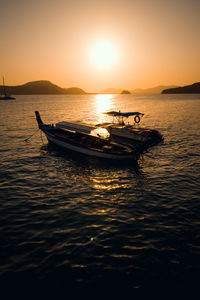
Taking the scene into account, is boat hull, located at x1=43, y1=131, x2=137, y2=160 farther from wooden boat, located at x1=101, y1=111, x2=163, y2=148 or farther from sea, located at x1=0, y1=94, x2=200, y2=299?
wooden boat, located at x1=101, y1=111, x2=163, y2=148

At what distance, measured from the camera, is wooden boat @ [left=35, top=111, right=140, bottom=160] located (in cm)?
2245

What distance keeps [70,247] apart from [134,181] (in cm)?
1038

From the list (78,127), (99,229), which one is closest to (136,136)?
(78,127)

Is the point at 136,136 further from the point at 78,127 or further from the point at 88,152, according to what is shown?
the point at 88,152

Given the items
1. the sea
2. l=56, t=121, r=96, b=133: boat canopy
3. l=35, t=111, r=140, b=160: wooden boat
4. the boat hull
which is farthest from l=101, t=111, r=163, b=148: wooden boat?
the sea

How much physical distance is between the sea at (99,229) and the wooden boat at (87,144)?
5.81ft

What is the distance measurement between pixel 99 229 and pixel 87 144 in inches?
624

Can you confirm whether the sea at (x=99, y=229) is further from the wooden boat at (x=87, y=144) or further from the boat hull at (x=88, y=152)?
the wooden boat at (x=87, y=144)

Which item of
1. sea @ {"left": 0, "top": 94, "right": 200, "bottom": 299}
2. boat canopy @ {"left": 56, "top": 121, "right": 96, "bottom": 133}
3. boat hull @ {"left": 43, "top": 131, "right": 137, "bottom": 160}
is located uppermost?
boat canopy @ {"left": 56, "top": 121, "right": 96, "bottom": 133}

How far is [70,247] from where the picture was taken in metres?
10.2

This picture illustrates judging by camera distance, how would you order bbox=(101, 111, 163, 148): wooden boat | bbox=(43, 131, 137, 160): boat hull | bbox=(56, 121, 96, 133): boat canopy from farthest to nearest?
bbox=(101, 111, 163, 148): wooden boat, bbox=(56, 121, 96, 133): boat canopy, bbox=(43, 131, 137, 160): boat hull

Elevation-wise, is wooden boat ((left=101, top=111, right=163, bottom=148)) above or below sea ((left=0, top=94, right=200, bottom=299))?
above

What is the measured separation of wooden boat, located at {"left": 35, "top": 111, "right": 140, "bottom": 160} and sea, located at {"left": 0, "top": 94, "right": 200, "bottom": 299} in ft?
5.81

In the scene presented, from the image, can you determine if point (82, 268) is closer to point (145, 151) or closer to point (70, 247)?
point (70, 247)
